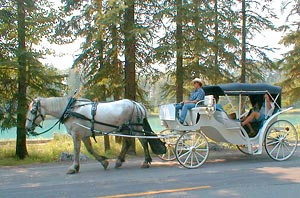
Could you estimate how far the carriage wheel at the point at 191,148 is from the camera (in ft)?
33.0

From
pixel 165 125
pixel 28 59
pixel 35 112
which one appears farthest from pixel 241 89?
pixel 28 59

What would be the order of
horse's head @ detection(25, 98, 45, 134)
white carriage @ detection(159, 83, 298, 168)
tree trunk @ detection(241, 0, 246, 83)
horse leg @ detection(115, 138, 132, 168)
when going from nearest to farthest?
1. horse's head @ detection(25, 98, 45, 134)
2. white carriage @ detection(159, 83, 298, 168)
3. horse leg @ detection(115, 138, 132, 168)
4. tree trunk @ detection(241, 0, 246, 83)

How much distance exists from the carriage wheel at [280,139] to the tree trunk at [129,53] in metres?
4.58

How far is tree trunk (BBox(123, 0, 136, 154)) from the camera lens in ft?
44.1

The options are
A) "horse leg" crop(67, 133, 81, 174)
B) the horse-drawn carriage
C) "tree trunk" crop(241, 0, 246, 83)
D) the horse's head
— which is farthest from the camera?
"tree trunk" crop(241, 0, 246, 83)

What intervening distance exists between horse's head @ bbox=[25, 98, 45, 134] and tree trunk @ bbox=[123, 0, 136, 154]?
4.31m

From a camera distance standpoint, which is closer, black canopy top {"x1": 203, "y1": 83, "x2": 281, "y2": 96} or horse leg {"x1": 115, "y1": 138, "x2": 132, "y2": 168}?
horse leg {"x1": 115, "y1": 138, "x2": 132, "y2": 168}

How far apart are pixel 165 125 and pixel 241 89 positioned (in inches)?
91.5

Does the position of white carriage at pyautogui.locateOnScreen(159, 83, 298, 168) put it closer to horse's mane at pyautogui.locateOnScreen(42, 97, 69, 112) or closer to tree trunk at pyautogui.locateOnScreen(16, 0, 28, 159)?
horse's mane at pyautogui.locateOnScreen(42, 97, 69, 112)

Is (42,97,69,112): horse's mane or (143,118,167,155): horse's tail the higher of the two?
(42,97,69,112): horse's mane

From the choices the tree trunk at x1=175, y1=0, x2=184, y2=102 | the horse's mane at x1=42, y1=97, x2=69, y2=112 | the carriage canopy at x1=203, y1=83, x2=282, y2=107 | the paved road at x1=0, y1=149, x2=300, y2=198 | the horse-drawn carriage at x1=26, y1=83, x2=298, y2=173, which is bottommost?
the paved road at x1=0, y1=149, x2=300, y2=198

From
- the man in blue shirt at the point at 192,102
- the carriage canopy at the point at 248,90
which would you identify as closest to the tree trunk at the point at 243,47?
the carriage canopy at the point at 248,90

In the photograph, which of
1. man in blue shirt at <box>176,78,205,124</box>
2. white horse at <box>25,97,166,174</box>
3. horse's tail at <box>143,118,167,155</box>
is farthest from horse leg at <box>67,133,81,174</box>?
man in blue shirt at <box>176,78,205,124</box>

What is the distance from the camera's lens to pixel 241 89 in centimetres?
1105
